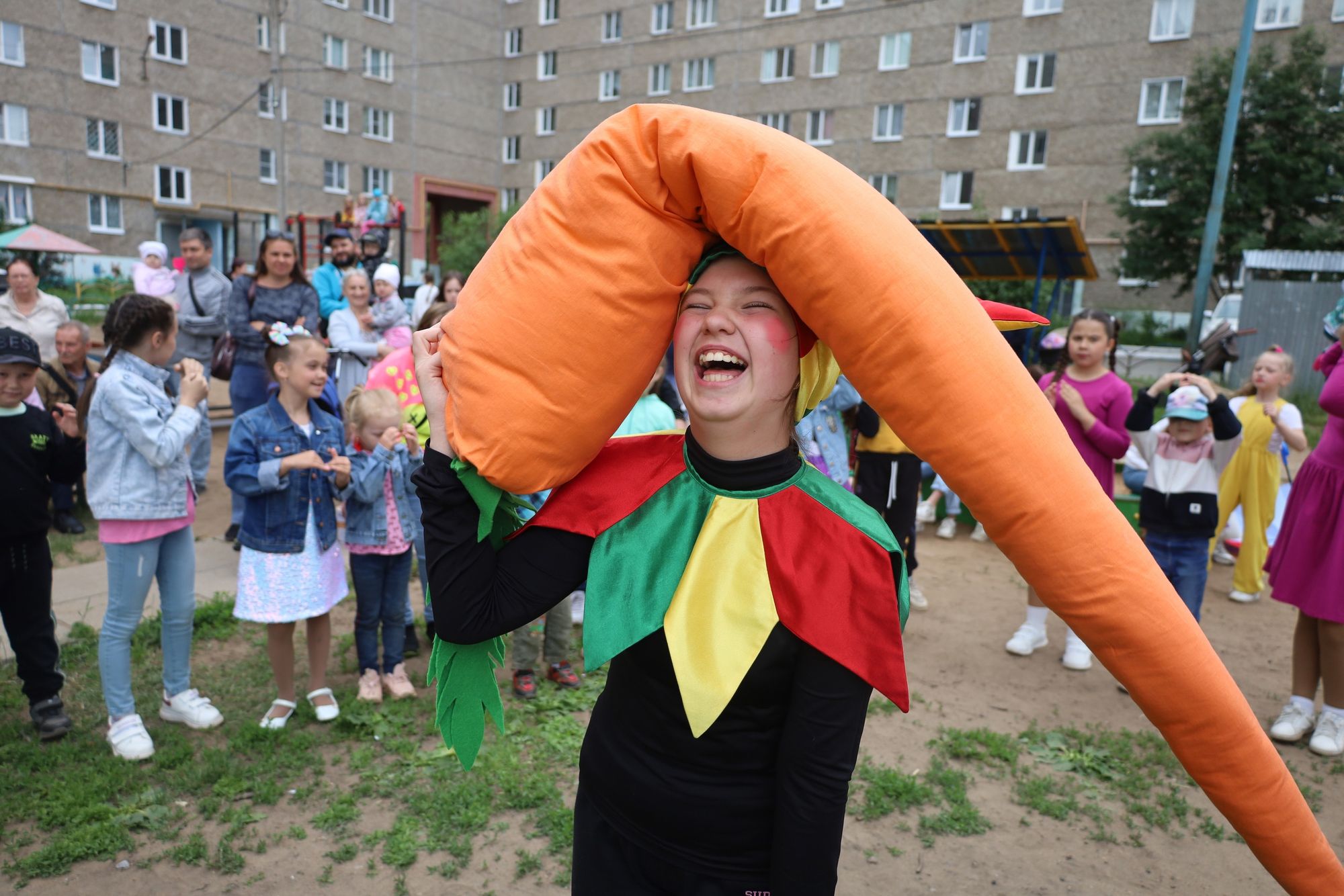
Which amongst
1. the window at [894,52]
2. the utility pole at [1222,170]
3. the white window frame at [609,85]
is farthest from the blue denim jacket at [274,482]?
the white window frame at [609,85]

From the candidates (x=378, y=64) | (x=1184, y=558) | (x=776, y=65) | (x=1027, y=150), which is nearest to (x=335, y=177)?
(x=378, y=64)

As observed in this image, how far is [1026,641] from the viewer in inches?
216

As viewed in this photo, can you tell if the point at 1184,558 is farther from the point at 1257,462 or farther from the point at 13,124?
the point at 13,124

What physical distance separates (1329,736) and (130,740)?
5.51 metres

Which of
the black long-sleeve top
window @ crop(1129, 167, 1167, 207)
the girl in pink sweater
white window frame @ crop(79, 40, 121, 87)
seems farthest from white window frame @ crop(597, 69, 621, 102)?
the black long-sleeve top

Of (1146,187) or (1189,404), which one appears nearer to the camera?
(1189,404)

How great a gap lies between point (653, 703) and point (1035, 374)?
5.58m

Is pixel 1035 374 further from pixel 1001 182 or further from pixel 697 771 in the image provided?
pixel 1001 182

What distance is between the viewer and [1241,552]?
646 centimetres

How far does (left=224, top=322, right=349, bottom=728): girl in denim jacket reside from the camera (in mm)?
3924

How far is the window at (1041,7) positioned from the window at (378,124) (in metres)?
25.1

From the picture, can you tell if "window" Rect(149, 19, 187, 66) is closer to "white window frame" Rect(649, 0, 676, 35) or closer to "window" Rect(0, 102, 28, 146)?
"window" Rect(0, 102, 28, 146)

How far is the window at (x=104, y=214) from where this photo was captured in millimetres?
30672

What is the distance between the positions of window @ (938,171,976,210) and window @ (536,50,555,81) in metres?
18.9
